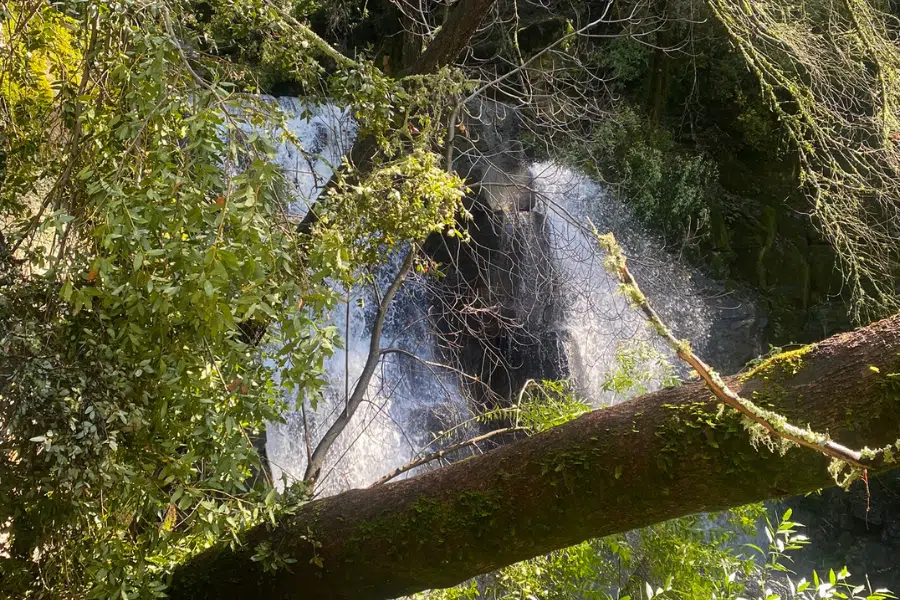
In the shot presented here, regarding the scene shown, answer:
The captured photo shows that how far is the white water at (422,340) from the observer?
6742 millimetres

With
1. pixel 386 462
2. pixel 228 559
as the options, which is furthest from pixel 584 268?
pixel 228 559

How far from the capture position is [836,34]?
3.91m

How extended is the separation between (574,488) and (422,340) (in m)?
5.80

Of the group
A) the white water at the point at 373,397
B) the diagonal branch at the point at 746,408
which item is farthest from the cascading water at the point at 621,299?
the diagonal branch at the point at 746,408

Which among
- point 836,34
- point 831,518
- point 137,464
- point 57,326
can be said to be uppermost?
point 836,34

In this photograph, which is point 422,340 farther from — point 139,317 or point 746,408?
point 746,408

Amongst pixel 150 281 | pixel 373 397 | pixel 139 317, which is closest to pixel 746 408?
pixel 150 281

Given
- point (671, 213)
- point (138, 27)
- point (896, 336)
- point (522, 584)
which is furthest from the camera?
point (671, 213)

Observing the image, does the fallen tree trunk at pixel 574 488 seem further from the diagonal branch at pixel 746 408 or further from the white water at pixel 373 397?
the white water at pixel 373 397

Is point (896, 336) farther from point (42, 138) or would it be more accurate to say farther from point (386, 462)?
point (386, 462)

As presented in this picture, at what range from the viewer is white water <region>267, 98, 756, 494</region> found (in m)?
6.74

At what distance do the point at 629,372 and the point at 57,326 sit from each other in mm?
3063

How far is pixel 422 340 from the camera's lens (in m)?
7.52

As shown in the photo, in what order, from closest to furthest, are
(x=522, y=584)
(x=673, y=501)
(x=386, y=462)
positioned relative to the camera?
(x=673, y=501) → (x=522, y=584) → (x=386, y=462)
